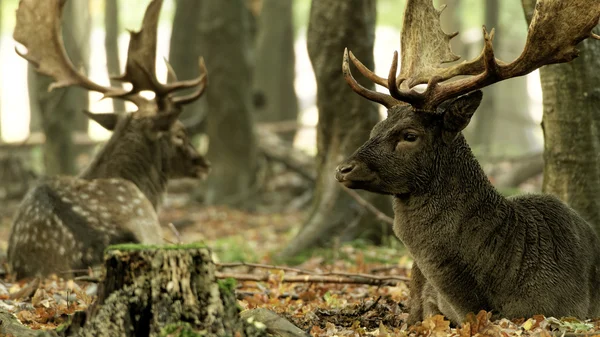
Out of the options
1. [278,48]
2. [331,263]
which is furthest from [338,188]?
[278,48]

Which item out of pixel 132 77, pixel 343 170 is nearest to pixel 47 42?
pixel 132 77

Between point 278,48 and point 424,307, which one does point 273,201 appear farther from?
point 424,307

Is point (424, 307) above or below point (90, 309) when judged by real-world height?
below

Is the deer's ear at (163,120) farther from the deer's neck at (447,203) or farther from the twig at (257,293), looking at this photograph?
the deer's neck at (447,203)

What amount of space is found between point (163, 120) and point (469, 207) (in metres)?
5.61

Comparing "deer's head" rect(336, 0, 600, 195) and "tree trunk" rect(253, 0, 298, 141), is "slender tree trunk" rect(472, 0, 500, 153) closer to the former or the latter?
"tree trunk" rect(253, 0, 298, 141)

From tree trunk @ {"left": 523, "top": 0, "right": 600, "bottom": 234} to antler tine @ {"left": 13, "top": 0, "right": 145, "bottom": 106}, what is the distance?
537 cm

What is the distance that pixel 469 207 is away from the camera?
6.07 metres

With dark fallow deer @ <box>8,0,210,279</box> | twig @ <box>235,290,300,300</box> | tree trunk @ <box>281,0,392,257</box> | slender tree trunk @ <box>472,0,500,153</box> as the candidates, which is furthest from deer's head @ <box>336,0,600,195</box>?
slender tree trunk @ <box>472,0,500,153</box>

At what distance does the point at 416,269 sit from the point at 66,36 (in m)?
12.3

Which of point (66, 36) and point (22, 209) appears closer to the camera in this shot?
point (22, 209)

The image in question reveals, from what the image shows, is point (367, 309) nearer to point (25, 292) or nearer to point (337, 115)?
point (25, 292)

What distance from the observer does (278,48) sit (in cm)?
2380

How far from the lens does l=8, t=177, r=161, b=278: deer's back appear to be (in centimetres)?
888
